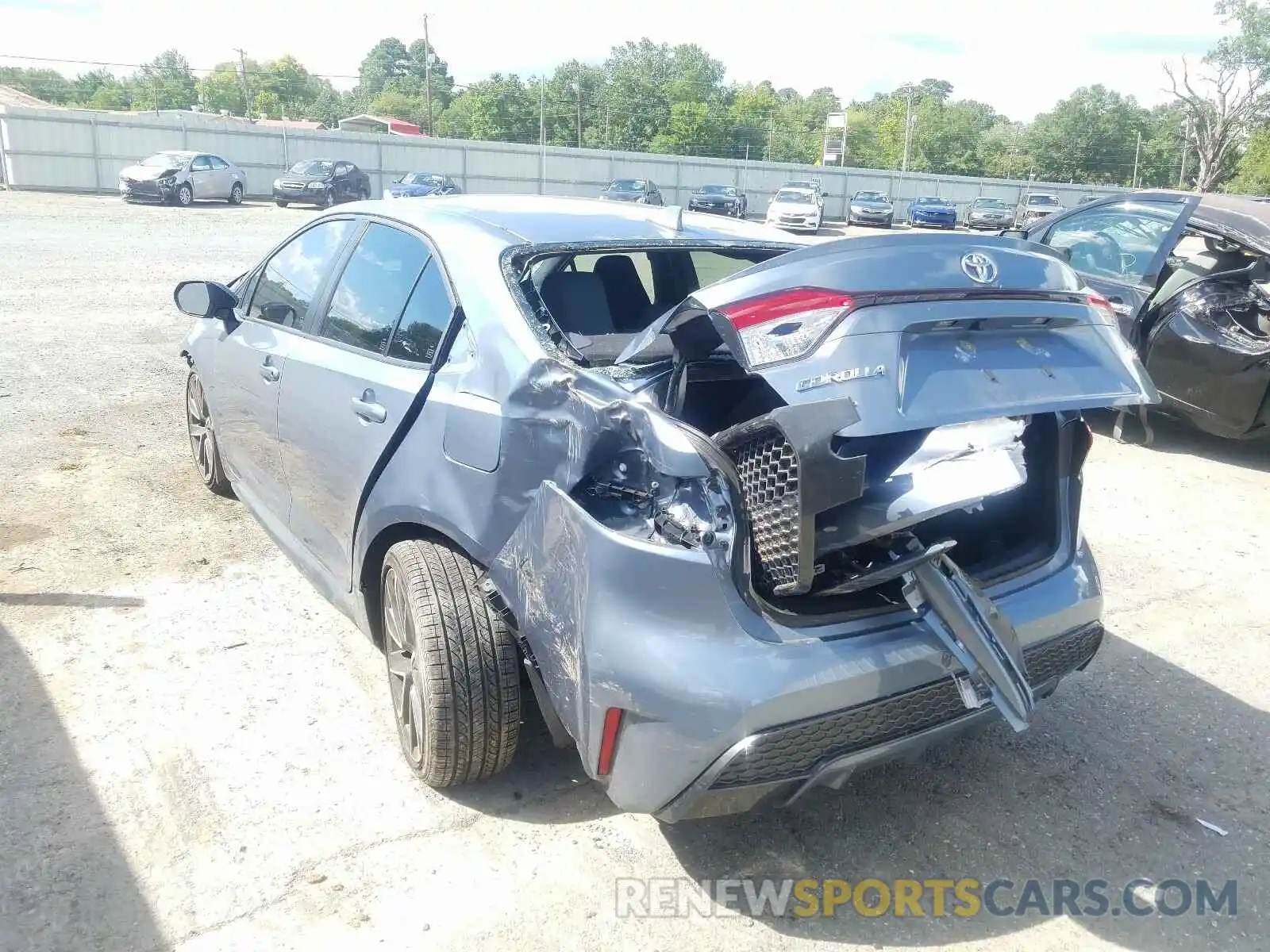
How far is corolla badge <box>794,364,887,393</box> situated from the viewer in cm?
216

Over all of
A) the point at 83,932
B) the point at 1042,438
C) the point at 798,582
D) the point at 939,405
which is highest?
the point at 939,405

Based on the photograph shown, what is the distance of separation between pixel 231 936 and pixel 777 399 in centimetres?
195

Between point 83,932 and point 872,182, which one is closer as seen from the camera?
point 83,932

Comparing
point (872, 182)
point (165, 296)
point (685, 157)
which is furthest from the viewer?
point (872, 182)

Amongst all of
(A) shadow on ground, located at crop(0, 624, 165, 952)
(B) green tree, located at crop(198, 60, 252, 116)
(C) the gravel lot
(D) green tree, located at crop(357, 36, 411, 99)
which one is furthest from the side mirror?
(D) green tree, located at crop(357, 36, 411, 99)

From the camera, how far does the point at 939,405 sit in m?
2.18

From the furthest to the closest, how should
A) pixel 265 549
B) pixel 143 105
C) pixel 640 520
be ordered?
pixel 143 105, pixel 265 549, pixel 640 520

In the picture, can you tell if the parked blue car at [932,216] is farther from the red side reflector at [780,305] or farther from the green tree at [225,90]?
the green tree at [225,90]

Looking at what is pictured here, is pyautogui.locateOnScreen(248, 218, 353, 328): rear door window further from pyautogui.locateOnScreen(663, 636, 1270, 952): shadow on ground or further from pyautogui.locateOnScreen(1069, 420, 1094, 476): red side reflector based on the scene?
pyautogui.locateOnScreen(1069, 420, 1094, 476): red side reflector

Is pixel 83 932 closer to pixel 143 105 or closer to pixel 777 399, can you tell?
pixel 777 399

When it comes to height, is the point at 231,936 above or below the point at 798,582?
below

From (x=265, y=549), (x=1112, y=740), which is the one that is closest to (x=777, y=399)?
(x=1112, y=740)

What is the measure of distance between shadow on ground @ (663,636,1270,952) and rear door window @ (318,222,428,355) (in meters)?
1.84

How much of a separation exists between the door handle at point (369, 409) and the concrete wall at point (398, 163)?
32.8 metres
